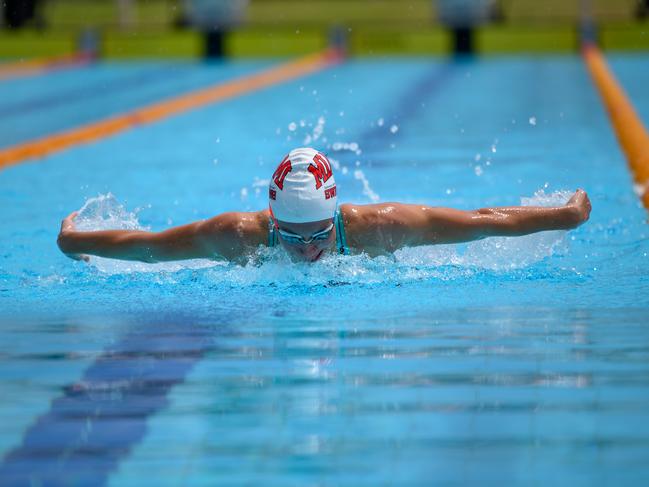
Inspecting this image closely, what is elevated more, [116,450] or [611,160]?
[116,450]

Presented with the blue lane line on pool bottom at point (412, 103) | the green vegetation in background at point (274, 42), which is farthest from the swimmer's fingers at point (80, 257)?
the green vegetation in background at point (274, 42)

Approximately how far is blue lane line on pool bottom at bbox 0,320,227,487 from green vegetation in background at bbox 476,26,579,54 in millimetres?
14898

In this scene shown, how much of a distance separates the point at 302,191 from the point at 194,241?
1.55 ft

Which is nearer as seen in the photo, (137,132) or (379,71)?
(137,132)

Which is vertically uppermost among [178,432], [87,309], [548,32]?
[178,432]

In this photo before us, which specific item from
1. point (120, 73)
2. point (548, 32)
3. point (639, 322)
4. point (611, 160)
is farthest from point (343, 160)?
point (548, 32)

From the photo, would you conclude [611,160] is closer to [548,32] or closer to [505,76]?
[505,76]

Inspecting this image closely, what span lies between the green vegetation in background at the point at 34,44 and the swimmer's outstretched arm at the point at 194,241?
14626 millimetres

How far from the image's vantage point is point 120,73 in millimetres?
15258

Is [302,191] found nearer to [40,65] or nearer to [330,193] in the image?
[330,193]

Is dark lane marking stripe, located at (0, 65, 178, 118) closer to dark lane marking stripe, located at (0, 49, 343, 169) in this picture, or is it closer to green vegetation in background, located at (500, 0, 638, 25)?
dark lane marking stripe, located at (0, 49, 343, 169)

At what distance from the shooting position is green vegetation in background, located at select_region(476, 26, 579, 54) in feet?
58.9

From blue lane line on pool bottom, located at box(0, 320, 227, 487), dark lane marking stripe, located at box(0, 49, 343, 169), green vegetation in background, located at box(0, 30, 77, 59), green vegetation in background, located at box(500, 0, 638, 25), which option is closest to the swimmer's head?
blue lane line on pool bottom, located at box(0, 320, 227, 487)

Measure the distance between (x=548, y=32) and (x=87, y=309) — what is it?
1738cm
